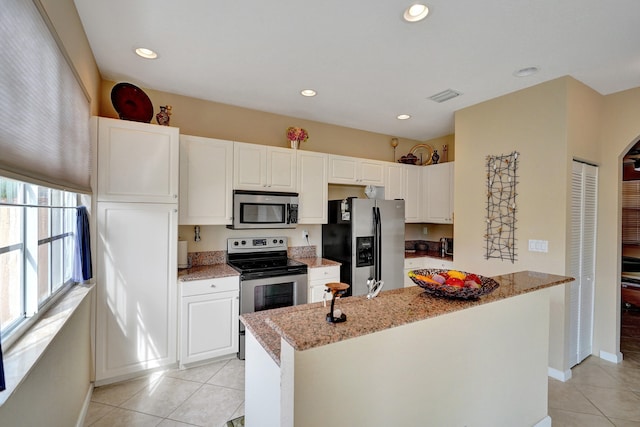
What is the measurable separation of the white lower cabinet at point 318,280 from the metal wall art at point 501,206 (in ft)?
5.71

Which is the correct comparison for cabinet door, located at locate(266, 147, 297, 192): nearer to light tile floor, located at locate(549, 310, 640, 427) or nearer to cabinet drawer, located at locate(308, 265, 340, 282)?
cabinet drawer, located at locate(308, 265, 340, 282)

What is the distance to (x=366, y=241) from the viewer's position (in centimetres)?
363

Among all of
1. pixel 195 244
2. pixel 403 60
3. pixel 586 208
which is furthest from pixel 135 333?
pixel 586 208

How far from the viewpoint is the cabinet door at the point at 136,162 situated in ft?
8.01

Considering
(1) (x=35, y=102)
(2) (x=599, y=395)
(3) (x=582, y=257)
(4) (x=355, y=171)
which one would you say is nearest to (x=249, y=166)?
(4) (x=355, y=171)

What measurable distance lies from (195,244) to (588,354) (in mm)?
4403

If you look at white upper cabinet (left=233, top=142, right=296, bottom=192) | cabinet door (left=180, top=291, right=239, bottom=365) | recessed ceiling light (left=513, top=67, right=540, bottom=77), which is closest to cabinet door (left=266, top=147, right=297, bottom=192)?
white upper cabinet (left=233, top=142, right=296, bottom=192)

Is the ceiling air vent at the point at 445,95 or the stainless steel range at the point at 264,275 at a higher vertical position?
the ceiling air vent at the point at 445,95

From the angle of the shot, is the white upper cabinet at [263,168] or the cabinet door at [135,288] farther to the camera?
the white upper cabinet at [263,168]

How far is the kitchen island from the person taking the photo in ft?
3.53

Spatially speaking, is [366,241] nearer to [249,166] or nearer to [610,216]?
[249,166]

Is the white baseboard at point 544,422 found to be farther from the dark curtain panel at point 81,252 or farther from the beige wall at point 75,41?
the beige wall at point 75,41

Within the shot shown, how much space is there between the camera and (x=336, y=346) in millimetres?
1114

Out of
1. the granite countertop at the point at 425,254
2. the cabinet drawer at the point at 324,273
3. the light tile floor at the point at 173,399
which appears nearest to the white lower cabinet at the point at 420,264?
the granite countertop at the point at 425,254
